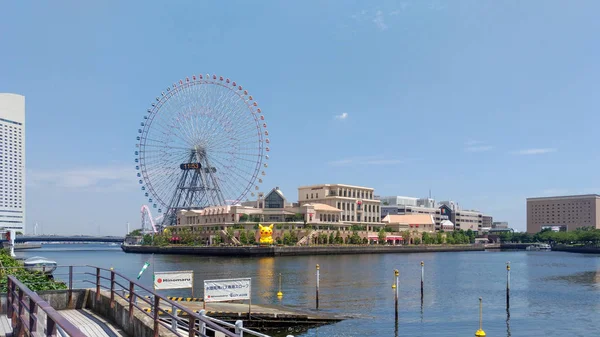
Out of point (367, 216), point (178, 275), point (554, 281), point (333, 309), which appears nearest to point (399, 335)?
point (333, 309)

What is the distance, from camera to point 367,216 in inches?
7717

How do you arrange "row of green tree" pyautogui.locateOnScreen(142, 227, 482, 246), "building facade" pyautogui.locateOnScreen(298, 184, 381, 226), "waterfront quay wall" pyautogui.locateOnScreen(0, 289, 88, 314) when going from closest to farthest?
1. "waterfront quay wall" pyautogui.locateOnScreen(0, 289, 88, 314)
2. "row of green tree" pyautogui.locateOnScreen(142, 227, 482, 246)
3. "building facade" pyautogui.locateOnScreen(298, 184, 381, 226)

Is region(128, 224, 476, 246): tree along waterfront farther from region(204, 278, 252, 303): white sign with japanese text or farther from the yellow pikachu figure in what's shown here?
region(204, 278, 252, 303): white sign with japanese text

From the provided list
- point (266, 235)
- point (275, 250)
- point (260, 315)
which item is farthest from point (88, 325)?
point (266, 235)

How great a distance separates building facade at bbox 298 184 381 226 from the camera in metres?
184

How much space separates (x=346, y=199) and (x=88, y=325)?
171m

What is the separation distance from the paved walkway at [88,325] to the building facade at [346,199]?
165134mm

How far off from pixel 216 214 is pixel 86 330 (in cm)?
15182

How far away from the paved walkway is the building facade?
165 metres

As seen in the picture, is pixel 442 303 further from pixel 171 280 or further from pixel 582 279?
pixel 582 279

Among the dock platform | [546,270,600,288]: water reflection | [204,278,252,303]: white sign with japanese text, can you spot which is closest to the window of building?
[546,270,600,288]: water reflection

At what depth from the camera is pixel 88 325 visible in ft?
53.5

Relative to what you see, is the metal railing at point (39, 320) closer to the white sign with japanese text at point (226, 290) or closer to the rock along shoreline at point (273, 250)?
the white sign with japanese text at point (226, 290)

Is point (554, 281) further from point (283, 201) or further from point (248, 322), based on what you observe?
point (283, 201)
